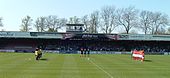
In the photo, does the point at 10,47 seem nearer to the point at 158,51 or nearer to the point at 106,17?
the point at 158,51

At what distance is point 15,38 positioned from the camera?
8338 cm

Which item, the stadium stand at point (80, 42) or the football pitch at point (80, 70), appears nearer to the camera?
the football pitch at point (80, 70)

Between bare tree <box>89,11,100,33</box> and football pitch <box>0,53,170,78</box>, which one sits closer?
football pitch <box>0,53,170,78</box>

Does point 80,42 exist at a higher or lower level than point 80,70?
lower

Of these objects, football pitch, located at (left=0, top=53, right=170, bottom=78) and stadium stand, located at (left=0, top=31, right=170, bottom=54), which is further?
stadium stand, located at (left=0, top=31, right=170, bottom=54)

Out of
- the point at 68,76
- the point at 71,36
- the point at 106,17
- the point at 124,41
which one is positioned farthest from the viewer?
the point at 106,17

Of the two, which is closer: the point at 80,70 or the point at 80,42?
the point at 80,70

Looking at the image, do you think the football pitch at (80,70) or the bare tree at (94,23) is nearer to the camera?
the football pitch at (80,70)

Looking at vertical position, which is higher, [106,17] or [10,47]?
[106,17]

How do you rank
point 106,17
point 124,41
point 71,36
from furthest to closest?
1. point 106,17
2. point 124,41
3. point 71,36

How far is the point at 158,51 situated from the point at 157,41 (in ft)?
15.2

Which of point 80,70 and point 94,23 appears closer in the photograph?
point 80,70

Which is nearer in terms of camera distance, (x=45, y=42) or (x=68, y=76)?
(x=68, y=76)

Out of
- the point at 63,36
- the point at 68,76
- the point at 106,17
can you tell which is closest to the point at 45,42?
the point at 63,36
